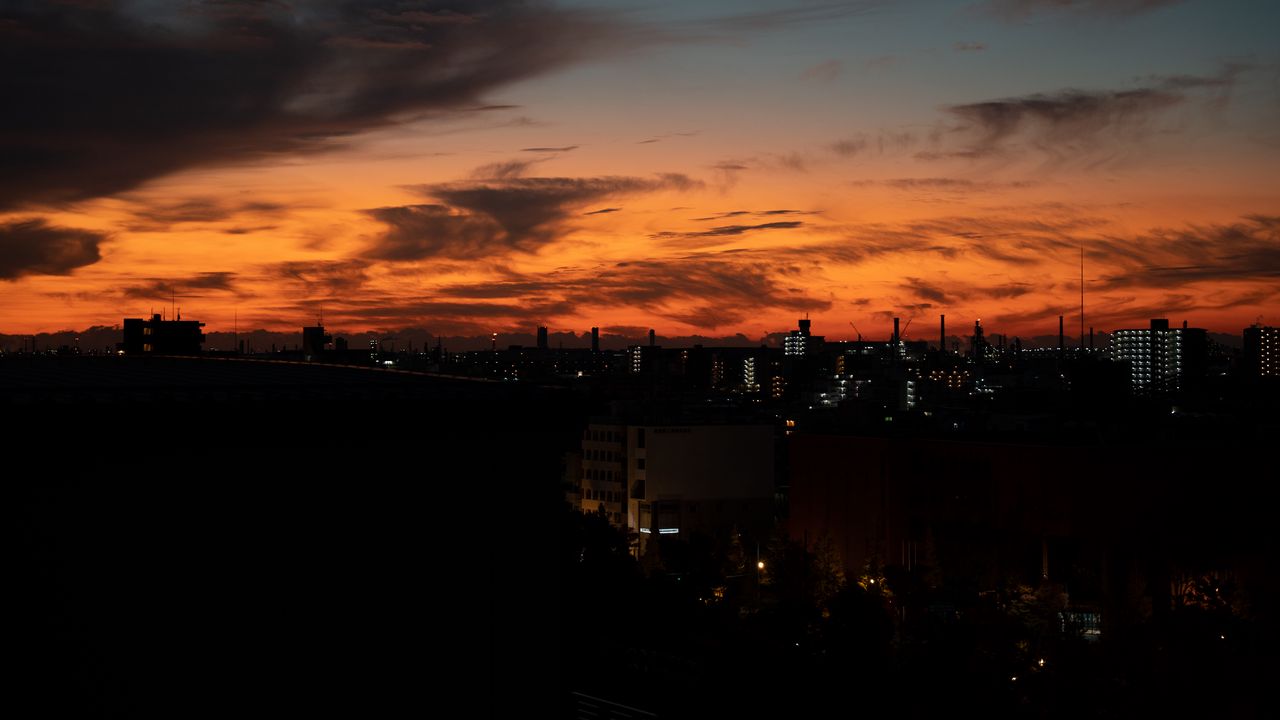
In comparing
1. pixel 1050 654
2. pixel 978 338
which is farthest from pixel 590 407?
pixel 978 338

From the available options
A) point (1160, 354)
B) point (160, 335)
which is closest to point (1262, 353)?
point (1160, 354)

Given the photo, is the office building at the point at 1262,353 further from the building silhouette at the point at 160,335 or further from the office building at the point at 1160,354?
the building silhouette at the point at 160,335

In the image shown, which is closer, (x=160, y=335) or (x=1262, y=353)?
(x=160, y=335)

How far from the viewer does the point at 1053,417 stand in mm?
42125

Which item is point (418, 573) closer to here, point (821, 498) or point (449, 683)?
point (449, 683)

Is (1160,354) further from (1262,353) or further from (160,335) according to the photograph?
(160,335)

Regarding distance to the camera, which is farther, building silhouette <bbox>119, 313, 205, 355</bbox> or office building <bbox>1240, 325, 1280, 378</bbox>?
office building <bbox>1240, 325, 1280, 378</bbox>

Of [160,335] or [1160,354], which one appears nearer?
[160,335]

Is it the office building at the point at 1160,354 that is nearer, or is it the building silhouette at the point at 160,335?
the building silhouette at the point at 160,335

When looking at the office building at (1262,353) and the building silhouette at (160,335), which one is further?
the office building at (1262,353)

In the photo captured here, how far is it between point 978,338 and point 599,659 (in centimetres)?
12356

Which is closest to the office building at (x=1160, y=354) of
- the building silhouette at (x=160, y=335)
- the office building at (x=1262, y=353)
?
the office building at (x=1262, y=353)

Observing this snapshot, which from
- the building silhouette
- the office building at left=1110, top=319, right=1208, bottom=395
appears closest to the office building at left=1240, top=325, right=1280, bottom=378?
the office building at left=1110, top=319, right=1208, bottom=395

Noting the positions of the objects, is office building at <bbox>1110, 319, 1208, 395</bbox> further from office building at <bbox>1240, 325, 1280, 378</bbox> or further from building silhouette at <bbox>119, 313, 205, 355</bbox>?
building silhouette at <bbox>119, 313, 205, 355</bbox>
